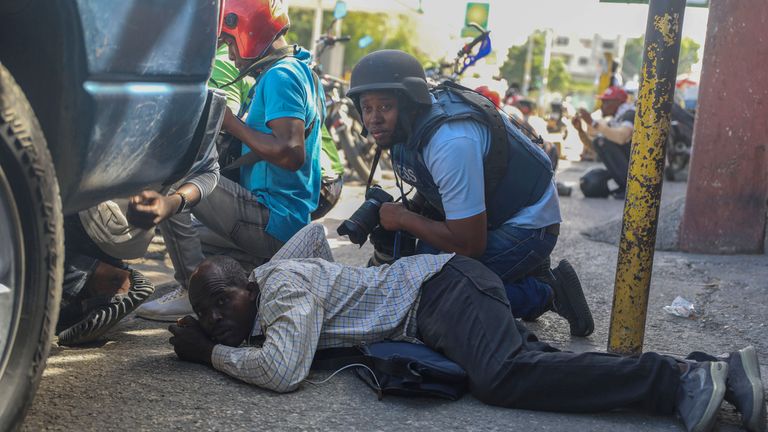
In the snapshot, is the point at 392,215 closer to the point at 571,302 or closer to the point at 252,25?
the point at 571,302

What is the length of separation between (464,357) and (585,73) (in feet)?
344

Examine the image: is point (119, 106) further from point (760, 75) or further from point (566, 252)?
point (760, 75)

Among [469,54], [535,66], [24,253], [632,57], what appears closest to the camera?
[24,253]

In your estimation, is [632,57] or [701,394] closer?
[701,394]

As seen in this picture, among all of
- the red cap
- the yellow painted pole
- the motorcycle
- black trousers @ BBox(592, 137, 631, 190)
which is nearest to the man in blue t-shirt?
the yellow painted pole

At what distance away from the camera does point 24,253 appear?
215cm

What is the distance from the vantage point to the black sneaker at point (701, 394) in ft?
9.30

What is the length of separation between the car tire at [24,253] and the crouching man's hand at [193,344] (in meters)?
1.06

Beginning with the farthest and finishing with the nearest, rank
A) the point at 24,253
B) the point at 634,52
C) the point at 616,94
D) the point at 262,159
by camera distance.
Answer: the point at 634,52
the point at 616,94
the point at 262,159
the point at 24,253

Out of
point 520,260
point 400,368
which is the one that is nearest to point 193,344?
point 400,368

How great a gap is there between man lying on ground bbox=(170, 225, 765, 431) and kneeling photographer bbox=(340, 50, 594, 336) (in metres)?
0.32

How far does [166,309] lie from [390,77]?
136cm

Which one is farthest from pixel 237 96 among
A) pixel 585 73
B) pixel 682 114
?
pixel 585 73

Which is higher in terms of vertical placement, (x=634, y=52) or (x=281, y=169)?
(x=634, y=52)
